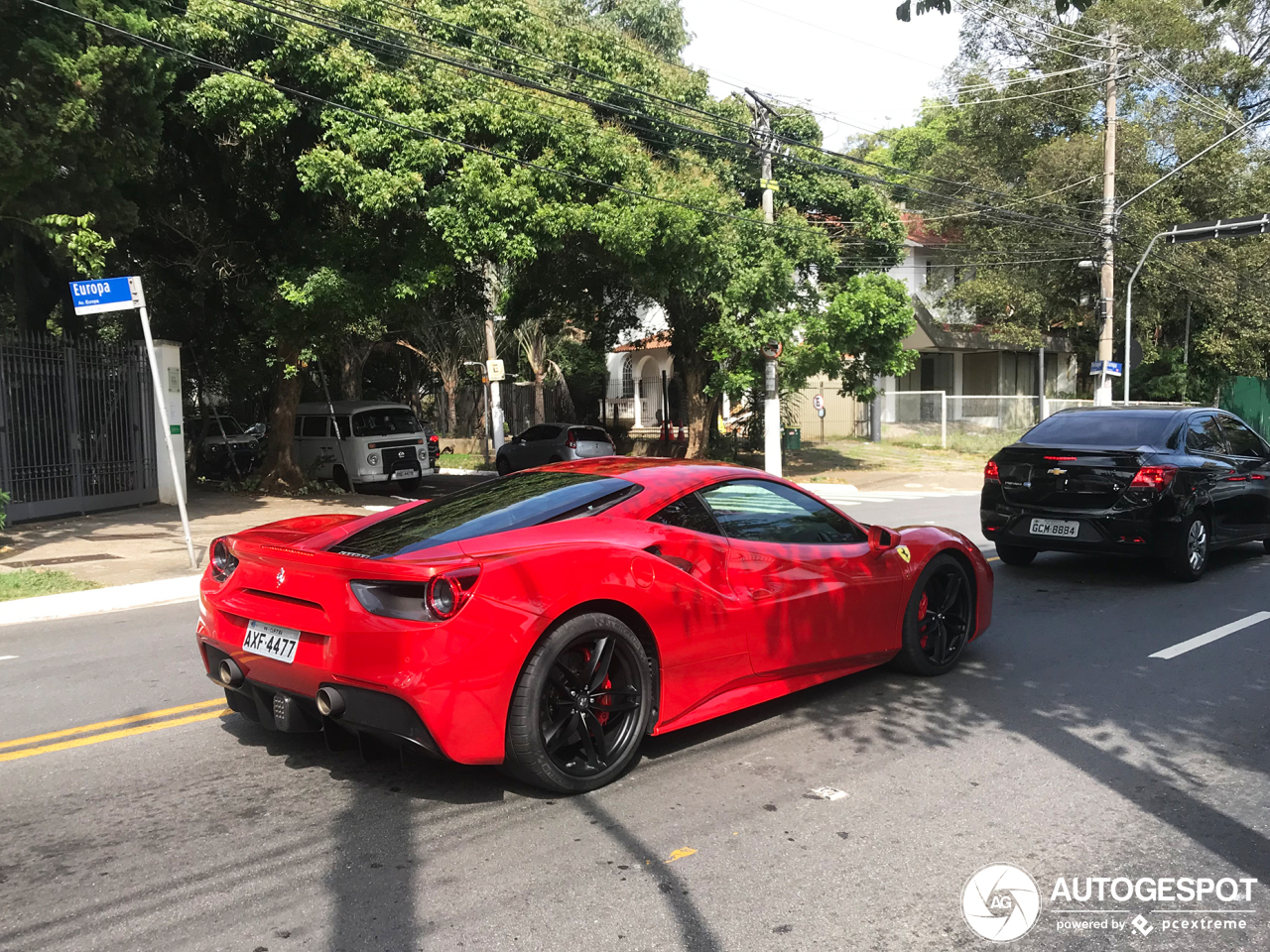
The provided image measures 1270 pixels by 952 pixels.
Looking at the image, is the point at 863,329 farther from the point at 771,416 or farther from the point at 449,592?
the point at 449,592

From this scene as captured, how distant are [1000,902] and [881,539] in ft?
8.48

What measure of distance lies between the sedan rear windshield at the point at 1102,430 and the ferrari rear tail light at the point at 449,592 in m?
7.08

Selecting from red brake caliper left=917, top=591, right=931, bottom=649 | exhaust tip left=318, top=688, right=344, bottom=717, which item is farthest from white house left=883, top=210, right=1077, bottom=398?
exhaust tip left=318, top=688, right=344, bottom=717

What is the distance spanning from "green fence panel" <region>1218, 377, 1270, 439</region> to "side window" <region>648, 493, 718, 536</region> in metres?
37.2

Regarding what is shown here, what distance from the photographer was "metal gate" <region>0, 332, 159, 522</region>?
1445 centimetres

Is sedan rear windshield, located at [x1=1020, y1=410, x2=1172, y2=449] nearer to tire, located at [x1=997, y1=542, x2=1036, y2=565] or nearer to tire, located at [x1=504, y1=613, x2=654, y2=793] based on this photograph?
tire, located at [x1=997, y1=542, x2=1036, y2=565]

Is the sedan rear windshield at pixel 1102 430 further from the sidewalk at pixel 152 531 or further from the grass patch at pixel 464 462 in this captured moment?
the grass patch at pixel 464 462

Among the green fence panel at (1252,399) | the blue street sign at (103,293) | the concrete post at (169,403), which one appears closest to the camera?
the blue street sign at (103,293)

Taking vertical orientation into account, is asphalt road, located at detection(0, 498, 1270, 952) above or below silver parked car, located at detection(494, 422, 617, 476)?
below

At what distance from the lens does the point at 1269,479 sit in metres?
10.2

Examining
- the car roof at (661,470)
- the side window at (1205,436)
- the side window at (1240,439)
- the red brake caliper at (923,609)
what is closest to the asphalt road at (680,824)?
the red brake caliper at (923,609)

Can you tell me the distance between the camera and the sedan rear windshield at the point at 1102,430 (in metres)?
9.30

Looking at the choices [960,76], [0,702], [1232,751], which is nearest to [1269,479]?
[1232,751]

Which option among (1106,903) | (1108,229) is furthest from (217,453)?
(1106,903)
